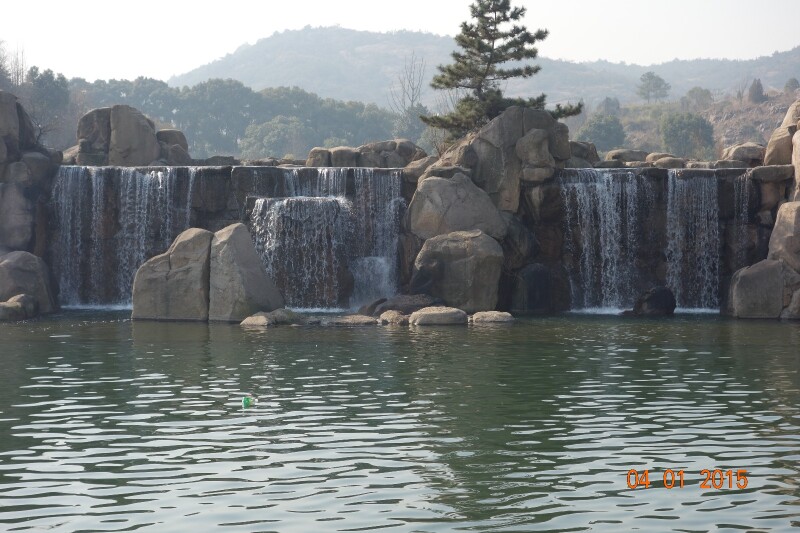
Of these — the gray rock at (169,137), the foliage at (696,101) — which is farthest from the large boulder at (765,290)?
the foliage at (696,101)

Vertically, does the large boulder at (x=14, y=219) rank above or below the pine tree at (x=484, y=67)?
below

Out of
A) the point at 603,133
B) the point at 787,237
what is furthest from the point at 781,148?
the point at 603,133

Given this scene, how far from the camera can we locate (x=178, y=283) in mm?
38438

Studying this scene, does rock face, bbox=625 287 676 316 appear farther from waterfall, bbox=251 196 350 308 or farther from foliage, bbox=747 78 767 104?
foliage, bbox=747 78 767 104

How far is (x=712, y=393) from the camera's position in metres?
21.9

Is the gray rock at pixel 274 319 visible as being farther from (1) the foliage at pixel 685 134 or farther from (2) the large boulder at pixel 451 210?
(1) the foliage at pixel 685 134

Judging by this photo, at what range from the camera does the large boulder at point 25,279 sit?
135 ft

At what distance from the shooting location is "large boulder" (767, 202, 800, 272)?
39750 millimetres

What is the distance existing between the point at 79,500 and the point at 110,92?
456 feet

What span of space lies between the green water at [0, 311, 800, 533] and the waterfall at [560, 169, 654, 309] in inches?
566

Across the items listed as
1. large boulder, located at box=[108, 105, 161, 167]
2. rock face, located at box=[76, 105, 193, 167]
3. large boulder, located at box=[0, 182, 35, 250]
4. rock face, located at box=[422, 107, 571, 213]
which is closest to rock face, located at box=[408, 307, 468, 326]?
rock face, located at box=[422, 107, 571, 213]

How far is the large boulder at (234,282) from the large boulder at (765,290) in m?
15.7

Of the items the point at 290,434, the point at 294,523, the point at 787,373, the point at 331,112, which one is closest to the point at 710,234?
the point at 787,373

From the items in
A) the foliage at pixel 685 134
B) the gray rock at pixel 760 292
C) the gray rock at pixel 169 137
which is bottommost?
the gray rock at pixel 760 292
